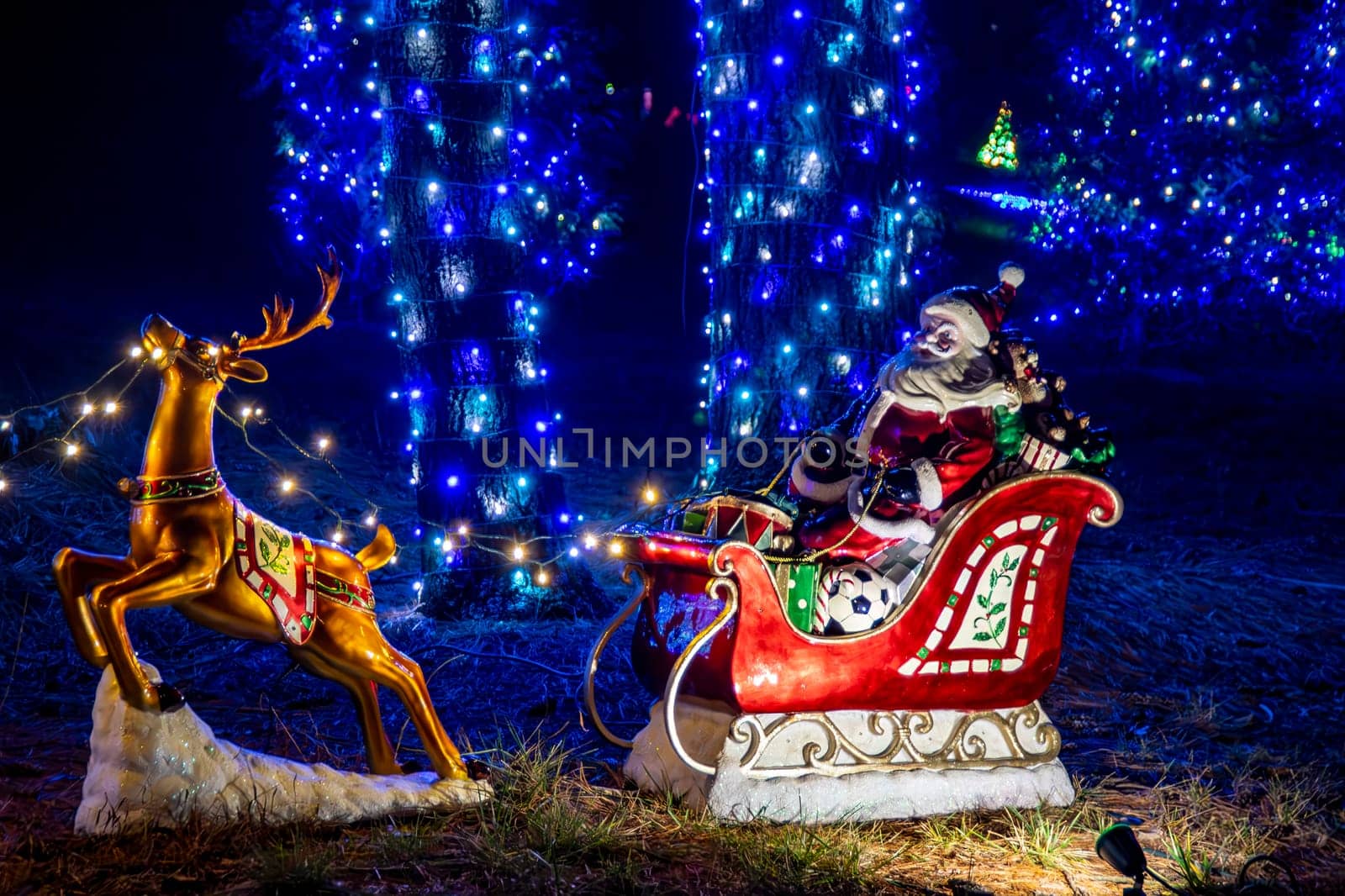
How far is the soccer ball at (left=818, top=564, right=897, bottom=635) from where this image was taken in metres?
3.42

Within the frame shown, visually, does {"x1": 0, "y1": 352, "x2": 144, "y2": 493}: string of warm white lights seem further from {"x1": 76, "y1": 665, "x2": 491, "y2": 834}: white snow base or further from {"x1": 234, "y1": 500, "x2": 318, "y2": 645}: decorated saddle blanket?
{"x1": 76, "y1": 665, "x2": 491, "y2": 834}: white snow base

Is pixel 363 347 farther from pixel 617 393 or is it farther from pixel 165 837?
pixel 165 837

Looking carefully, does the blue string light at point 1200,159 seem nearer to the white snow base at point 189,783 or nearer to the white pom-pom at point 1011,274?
the white pom-pom at point 1011,274

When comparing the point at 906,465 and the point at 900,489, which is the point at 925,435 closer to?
the point at 906,465

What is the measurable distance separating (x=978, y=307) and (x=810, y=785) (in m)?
1.55

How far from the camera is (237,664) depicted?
5191 mm

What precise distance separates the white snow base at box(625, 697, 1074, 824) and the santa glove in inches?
26.2

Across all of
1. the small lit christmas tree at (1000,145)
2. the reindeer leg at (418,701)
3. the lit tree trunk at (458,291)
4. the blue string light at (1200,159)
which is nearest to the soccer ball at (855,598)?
the reindeer leg at (418,701)

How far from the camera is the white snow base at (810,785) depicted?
10.7 ft

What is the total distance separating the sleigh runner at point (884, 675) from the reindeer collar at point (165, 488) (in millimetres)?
1330

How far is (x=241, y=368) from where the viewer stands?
310 centimetres

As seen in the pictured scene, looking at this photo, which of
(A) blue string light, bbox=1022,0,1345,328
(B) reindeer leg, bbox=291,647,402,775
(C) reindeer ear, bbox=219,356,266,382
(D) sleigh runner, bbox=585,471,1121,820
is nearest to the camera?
(C) reindeer ear, bbox=219,356,266,382

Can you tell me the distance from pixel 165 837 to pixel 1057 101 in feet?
32.4

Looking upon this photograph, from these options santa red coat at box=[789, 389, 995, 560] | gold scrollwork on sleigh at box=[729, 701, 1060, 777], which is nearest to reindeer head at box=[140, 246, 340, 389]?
santa red coat at box=[789, 389, 995, 560]
